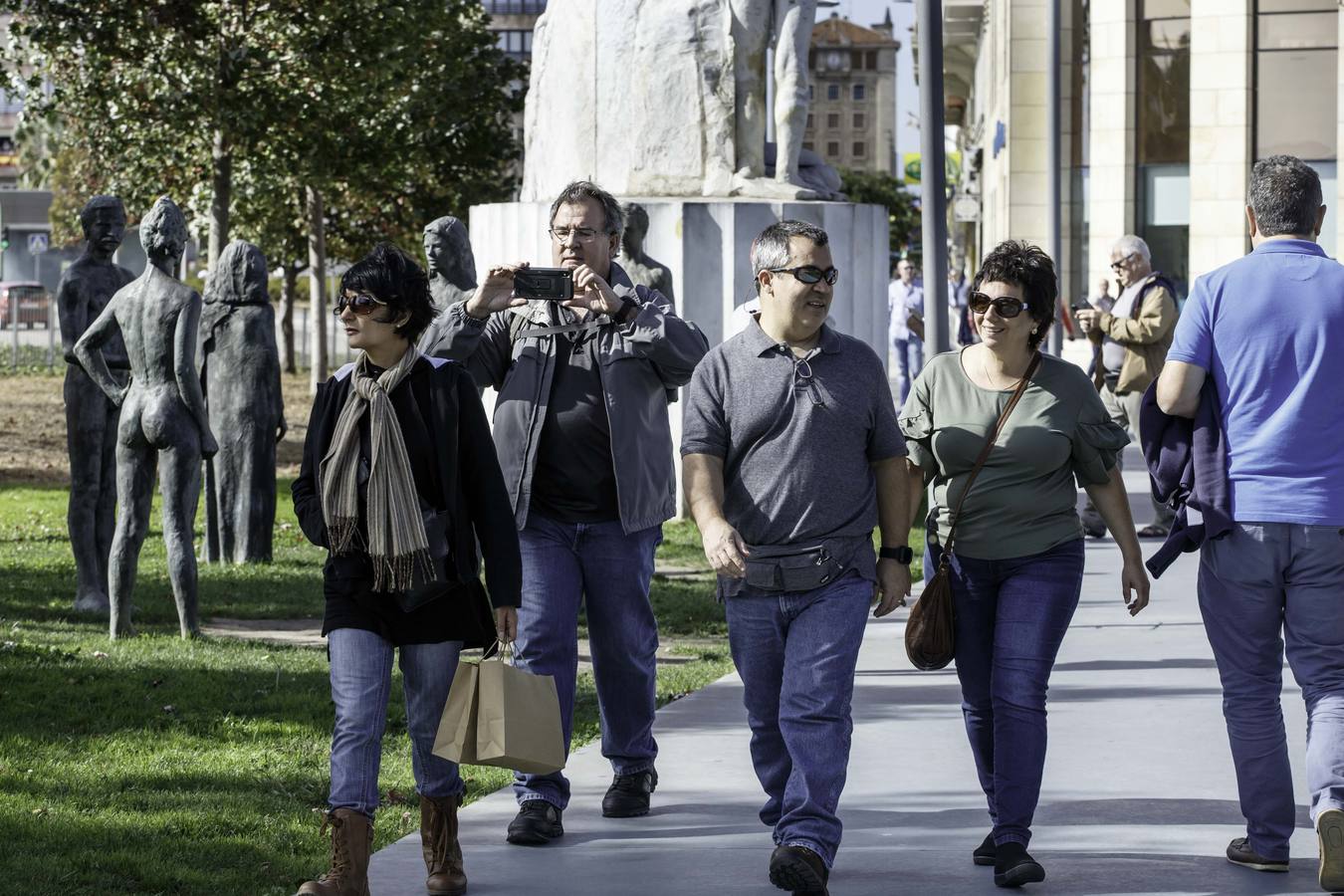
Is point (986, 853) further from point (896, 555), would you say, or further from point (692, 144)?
point (692, 144)

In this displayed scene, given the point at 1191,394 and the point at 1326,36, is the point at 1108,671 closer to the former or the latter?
the point at 1191,394

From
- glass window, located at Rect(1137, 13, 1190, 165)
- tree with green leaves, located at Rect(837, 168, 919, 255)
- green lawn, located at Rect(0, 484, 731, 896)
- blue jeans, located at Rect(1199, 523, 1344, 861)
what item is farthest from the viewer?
tree with green leaves, located at Rect(837, 168, 919, 255)

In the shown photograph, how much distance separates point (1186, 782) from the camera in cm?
709

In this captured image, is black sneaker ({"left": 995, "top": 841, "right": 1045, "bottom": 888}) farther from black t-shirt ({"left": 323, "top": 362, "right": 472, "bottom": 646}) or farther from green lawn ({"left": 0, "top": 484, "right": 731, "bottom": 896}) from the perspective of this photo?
green lawn ({"left": 0, "top": 484, "right": 731, "bottom": 896})

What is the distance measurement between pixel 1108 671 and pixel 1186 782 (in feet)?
7.76

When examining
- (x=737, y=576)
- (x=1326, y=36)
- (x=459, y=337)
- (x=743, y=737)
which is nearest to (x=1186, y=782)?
(x=743, y=737)

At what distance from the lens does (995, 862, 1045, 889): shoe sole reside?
18.5 feet

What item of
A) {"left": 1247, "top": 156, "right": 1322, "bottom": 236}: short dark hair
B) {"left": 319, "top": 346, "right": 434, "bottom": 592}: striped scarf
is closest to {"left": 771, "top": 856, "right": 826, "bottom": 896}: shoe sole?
{"left": 319, "top": 346, "right": 434, "bottom": 592}: striped scarf

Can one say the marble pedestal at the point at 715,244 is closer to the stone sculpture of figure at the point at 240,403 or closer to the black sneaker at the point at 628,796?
the stone sculpture of figure at the point at 240,403

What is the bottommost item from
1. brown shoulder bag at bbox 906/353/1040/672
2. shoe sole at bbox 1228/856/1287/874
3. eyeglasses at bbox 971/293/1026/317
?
shoe sole at bbox 1228/856/1287/874

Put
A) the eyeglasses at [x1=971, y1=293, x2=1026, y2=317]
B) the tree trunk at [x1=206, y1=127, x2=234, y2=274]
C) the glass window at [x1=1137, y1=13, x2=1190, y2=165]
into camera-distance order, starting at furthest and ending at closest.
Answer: the glass window at [x1=1137, y1=13, x2=1190, y2=165] → the tree trunk at [x1=206, y1=127, x2=234, y2=274] → the eyeglasses at [x1=971, y1=293, x2=1026, y2=317]

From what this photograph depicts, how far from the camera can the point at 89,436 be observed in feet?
37.9

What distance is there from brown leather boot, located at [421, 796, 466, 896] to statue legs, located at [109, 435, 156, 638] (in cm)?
476

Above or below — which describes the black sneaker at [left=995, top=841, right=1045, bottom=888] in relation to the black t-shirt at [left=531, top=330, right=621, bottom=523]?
below
